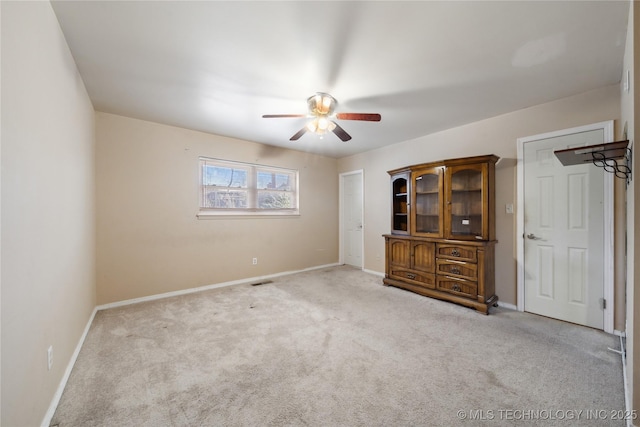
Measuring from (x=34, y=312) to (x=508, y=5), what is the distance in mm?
Result: 3256

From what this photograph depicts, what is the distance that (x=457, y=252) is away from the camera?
126 inches

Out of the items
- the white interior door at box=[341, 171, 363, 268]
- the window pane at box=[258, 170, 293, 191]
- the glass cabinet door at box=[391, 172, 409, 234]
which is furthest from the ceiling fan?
the white interior door at box=[341, 171, 363, 268]

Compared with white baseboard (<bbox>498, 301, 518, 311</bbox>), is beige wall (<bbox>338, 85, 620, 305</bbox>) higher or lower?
higher

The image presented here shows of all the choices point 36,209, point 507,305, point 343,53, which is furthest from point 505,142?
point 36,209

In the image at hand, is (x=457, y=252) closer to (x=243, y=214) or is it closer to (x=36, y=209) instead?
(x=243, y=214)

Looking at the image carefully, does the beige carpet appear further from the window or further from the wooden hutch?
the window

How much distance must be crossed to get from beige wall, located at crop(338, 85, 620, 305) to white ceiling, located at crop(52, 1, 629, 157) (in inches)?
6.7

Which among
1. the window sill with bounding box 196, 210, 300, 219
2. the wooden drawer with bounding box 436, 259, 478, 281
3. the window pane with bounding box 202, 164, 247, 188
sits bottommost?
the wooden drawer with bounding box 436, 259, 478, 281

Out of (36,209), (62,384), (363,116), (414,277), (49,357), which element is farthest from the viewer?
(414,277)

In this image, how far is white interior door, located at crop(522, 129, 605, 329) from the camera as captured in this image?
8.34ft

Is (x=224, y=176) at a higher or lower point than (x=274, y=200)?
higher

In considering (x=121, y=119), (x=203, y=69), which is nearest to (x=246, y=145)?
(x=121, y=119)

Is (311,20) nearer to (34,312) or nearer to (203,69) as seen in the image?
(203,69)

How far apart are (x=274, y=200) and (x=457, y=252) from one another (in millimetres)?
3185
